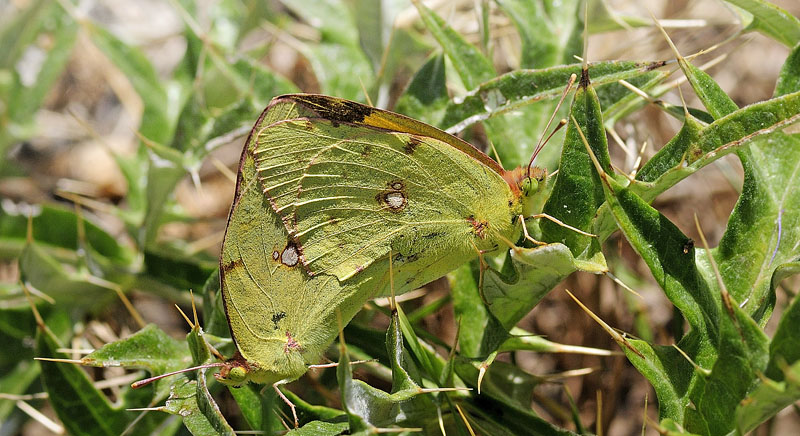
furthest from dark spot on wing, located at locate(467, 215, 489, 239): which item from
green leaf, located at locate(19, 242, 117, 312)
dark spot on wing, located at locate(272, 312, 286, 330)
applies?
green leaf, located at locate(19, 242, 117, 312)

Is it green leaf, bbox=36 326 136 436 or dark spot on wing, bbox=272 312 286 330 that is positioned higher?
dark spot on wing, bbox=272 312 286 330

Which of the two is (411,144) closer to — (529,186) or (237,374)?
(529,186)

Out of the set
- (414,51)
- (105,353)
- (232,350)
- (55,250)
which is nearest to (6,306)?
Answer: (55,250)

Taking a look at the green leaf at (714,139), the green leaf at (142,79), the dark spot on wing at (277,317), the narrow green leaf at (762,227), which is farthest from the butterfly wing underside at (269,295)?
the green leaf at (142,79)

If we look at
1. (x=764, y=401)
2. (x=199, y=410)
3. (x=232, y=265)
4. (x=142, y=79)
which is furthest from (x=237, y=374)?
(x=142, y=79)

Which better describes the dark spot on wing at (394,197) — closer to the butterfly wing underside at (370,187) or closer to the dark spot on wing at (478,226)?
the butterfly wing underside at (370,187)

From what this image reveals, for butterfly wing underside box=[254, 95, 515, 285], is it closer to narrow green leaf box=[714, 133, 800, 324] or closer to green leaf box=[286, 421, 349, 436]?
green leaf box=[286, 421, 349, 436]
